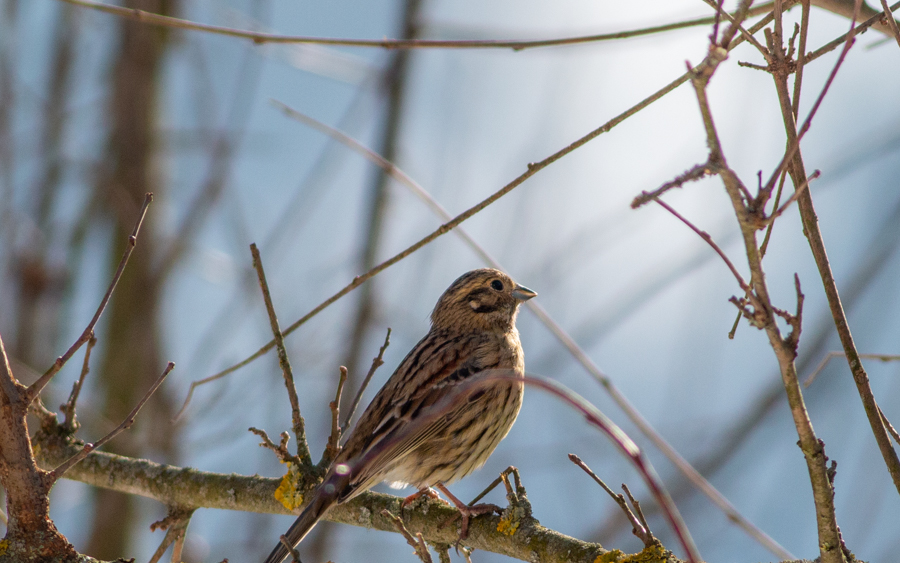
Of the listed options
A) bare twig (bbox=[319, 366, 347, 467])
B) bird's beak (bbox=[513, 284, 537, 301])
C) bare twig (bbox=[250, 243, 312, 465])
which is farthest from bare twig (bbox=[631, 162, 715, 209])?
bird's beak (bbox=[513, 284, 537, 301])

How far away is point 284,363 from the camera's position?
339 cm

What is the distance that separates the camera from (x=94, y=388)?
842cm

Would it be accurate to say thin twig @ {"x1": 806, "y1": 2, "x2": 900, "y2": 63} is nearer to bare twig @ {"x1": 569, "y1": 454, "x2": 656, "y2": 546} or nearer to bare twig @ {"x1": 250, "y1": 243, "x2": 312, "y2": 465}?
bare twig @ {"x1": 569, "y1": 454, "x2": 656, "y2": 546}

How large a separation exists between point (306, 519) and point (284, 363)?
686 mm

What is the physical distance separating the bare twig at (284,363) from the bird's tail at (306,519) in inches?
7.9

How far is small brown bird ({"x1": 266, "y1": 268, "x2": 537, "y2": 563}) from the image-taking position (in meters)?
4.39

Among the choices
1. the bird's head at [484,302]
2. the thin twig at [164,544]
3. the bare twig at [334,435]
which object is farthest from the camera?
the bird's head at [484,302]

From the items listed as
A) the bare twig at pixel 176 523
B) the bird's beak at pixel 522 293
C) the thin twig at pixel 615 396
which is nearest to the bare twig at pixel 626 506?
the thin twig at pixel 615 396

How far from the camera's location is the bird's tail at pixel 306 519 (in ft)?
11.5

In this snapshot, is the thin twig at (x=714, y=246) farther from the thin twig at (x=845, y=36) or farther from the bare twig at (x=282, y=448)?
the bare twig at (x=282, y=448)

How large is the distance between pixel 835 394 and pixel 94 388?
676 centimetres

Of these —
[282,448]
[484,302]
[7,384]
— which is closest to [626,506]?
[282,448]

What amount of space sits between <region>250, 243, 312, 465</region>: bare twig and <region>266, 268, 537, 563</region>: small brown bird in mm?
258

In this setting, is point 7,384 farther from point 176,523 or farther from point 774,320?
point 774,320
